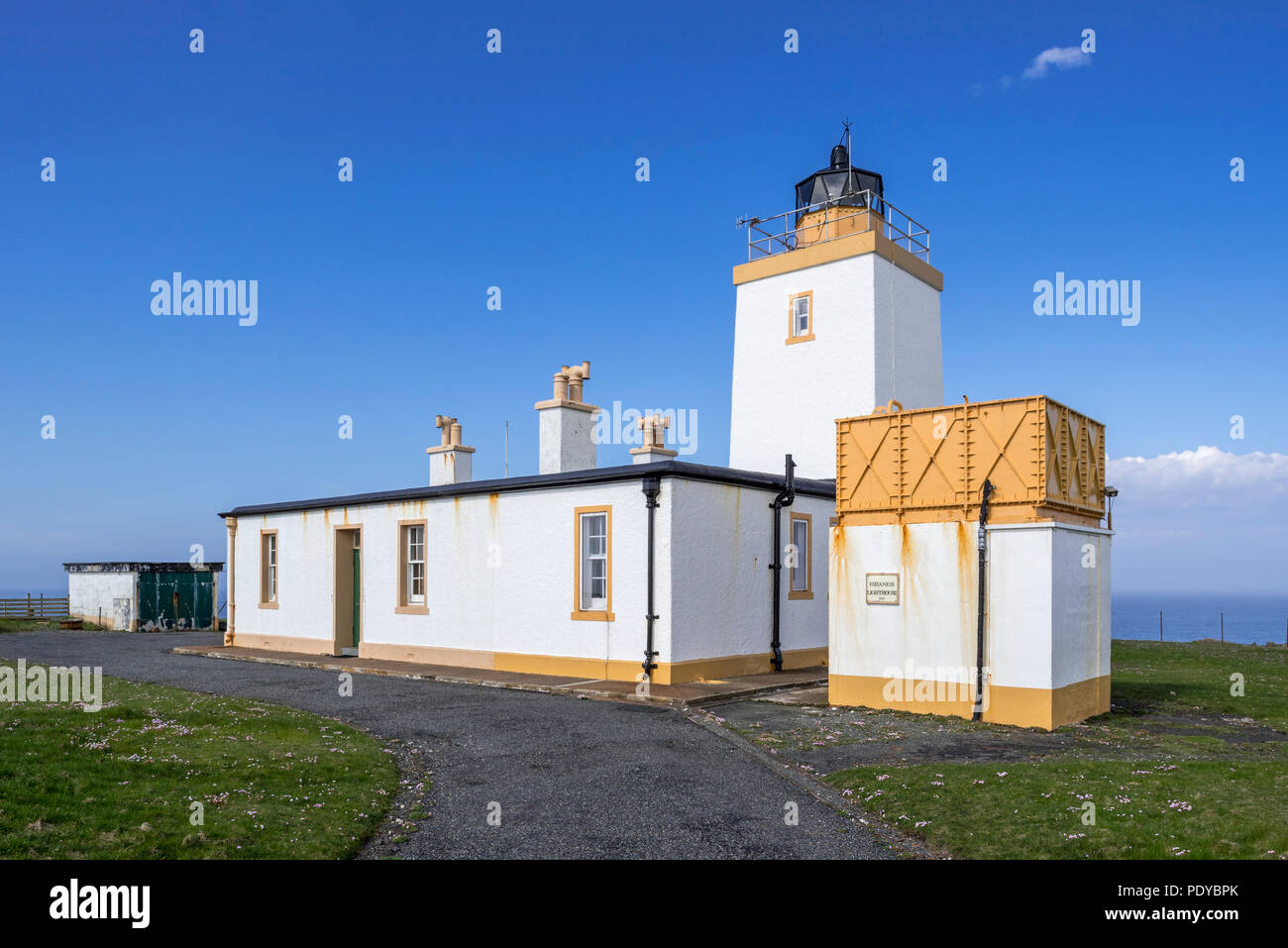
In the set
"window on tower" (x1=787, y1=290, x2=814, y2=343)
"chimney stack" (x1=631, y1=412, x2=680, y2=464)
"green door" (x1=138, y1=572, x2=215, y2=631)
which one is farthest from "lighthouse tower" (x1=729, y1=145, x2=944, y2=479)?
"green door" (x1=138, y1=572, x2=215, y2=631)

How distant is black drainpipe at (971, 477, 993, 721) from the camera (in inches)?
490

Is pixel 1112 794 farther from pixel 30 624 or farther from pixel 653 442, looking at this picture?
pixel 30 624

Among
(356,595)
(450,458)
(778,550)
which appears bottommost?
(356,595)

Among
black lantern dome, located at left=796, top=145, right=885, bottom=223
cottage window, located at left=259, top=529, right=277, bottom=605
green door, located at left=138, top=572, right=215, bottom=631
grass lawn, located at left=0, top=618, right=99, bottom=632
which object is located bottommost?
grass lawn, located at left=0, top=618, right=99, bottom=632

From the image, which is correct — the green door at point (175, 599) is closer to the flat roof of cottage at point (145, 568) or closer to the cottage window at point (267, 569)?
the flat roof of cottage at point (145, 568)

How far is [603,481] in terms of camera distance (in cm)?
1677

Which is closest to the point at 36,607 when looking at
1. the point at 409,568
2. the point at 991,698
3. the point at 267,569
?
the point at 267,569

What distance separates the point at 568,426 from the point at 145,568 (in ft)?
66.3

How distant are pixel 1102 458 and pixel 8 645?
26904 mm

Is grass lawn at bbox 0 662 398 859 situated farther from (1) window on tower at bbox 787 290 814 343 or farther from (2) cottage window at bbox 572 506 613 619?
(1) window on tower at bbox 787 290 814 343

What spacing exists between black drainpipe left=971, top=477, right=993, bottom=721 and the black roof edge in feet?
16.8
